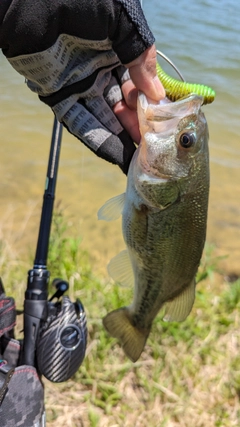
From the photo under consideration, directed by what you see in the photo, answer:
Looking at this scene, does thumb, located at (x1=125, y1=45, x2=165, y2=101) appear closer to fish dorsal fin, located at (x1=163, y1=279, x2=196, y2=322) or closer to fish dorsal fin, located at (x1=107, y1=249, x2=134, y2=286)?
fish dorsal fin, located at (x1=107, y1=249, x2=134, y2=286)

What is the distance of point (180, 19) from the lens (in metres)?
11.1

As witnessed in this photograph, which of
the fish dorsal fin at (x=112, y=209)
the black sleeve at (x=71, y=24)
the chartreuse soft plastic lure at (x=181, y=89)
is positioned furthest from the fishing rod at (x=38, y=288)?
the black sleeve at (x=71, y=24)

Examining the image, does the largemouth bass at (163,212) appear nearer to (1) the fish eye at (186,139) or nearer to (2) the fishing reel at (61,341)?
(1) the fish eye at (186,139)

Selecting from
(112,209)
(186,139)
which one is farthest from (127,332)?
(186,139)

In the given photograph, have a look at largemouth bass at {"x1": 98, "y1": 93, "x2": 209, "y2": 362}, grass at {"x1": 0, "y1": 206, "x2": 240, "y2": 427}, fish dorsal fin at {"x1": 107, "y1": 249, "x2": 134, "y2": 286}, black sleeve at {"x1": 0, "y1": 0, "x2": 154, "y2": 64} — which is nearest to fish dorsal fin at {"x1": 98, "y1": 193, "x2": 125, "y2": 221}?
largemouth bass at {"x1": 98, "y1": 93, "x2": 209, "y2": 362}

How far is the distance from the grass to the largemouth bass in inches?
20.6

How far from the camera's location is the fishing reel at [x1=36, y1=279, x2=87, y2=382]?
6.89ft

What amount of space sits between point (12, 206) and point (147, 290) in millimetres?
3020

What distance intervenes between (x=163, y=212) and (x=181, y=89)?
1.86ft

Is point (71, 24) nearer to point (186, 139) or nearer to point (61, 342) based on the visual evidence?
point (186, 139)

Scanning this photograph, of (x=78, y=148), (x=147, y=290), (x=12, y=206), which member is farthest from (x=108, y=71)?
(x=78, y=148)

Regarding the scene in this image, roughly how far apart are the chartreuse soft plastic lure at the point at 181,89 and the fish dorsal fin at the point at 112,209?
55 centimetres

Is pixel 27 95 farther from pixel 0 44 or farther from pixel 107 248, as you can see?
pixel 0 44

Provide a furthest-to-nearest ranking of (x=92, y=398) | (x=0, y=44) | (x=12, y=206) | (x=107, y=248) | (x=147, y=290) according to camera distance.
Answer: (x=12, y=206) < (x=107, y=248) < (x=92, y=398) < (x=147, y=290) < (x=0, y=44)
